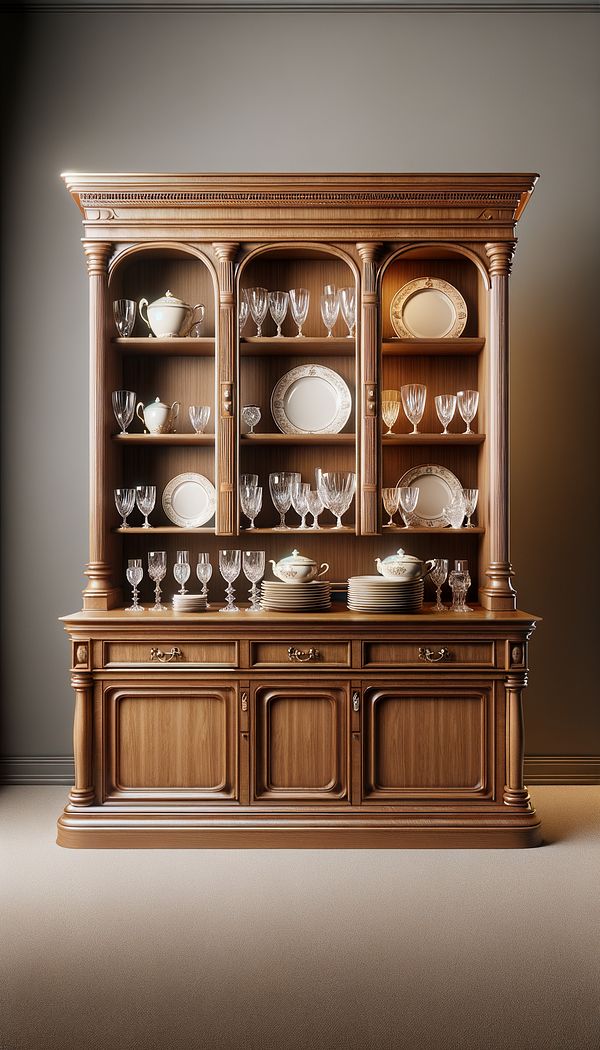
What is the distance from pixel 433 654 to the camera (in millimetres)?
3049

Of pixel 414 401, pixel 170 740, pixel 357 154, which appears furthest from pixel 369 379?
pixel 170 740

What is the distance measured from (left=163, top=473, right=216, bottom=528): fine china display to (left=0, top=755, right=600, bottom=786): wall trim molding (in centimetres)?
124

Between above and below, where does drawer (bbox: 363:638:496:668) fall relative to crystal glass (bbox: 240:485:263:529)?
below

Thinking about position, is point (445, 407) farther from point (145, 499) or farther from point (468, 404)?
point (145, 499)

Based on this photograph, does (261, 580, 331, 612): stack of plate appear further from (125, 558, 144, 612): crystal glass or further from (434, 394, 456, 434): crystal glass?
(434, 394, 456, 434): crystal glass

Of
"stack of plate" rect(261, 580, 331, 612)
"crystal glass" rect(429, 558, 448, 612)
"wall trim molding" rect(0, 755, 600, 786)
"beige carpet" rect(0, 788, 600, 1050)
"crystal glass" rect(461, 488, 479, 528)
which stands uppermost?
"crystal glass" rect(461, 488, 479, 528)

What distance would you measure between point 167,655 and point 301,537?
2.87ft

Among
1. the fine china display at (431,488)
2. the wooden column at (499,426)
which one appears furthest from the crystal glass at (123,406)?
the wooden column at (499,426)

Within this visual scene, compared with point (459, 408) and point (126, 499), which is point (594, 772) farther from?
point (126, 499)

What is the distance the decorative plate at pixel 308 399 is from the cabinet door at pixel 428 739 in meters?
1.19

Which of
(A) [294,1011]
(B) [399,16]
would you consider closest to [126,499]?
(A) [294,1011]

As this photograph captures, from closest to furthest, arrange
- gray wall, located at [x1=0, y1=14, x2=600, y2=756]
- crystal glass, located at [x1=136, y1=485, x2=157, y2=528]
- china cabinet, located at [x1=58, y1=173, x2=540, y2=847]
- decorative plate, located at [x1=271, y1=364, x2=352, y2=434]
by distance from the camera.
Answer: china cabinet, located at [x1=58, y1=173, x2=540, y2=847] < crystal glass, located at [x1=136, y1=485, x2=157, y2=528] < decorative plate, located at [x1=271, y1=364, x2=352, y2=434] < gray wall, located at [x1=0, y1=14, x2=600, y2=756]

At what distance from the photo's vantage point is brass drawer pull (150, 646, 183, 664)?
3.07 m

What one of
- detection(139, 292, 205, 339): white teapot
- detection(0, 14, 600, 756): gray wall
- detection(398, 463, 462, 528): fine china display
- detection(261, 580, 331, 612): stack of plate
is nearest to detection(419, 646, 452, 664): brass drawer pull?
detection(261, 580, 331, 612): stack of plate
